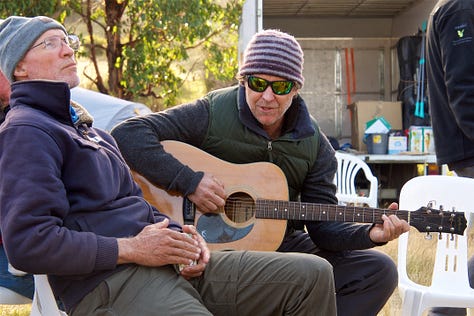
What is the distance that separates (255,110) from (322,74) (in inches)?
406

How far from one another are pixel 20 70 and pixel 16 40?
11 cm

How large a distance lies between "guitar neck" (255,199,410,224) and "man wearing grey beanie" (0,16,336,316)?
660mm

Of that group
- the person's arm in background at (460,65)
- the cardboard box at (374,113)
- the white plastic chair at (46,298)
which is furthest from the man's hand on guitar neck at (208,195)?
the cardboard box at (374,113)

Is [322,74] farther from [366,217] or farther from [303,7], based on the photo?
[366,217]

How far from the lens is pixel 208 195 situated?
3.55 m

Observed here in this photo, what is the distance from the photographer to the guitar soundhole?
3635 mm

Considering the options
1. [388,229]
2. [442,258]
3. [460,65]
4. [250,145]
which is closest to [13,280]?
[250,145]

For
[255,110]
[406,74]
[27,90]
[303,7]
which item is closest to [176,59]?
[303,7]

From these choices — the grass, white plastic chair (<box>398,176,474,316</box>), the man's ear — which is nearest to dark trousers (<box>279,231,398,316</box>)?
white plastic chair (<box>398,176,474,316</box>)

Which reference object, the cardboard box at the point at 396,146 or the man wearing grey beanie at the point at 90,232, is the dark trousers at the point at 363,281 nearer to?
the man wearing grey beanie at the point at 90,232

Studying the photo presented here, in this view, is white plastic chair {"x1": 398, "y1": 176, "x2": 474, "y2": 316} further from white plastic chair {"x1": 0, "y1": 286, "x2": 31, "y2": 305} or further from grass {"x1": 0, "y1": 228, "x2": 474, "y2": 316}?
white plastic chair {"x1": 0, "y1": 286, "x2": 31, "y2": 305}

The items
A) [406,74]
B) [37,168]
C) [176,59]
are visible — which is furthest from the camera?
[406,74]

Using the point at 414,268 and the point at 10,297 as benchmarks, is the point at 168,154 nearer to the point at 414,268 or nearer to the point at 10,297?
the point at 10,297

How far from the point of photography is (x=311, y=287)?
273 cm
